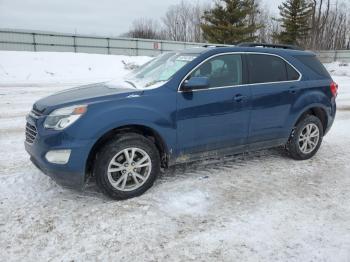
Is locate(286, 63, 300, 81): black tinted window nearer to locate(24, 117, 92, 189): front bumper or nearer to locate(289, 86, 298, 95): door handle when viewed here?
locate(289, 86, 298, 95): door handle

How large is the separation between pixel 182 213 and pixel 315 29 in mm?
51171

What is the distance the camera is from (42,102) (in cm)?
409

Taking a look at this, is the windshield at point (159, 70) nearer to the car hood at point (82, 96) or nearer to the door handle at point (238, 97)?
the car hood at point (82, 96)

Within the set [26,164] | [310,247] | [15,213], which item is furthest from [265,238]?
[26,164]

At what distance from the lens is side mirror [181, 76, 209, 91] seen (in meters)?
4.07

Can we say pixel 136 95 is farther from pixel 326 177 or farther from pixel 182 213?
pixel 326 177

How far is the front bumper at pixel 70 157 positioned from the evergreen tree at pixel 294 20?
43365mm

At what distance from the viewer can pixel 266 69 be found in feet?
16.0

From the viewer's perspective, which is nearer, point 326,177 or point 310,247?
point 310,247

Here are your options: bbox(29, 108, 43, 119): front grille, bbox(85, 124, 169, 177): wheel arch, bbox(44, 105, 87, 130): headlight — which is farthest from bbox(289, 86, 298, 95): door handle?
bbox(29, 108, 43, 119): front grille

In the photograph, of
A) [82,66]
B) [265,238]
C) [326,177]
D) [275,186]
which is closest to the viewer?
[265,238]

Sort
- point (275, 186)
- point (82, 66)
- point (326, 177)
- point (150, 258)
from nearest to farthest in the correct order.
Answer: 1. point (150, 258)
2. point (275, 186)
3. point (326, 177)
4. point (82, 66)

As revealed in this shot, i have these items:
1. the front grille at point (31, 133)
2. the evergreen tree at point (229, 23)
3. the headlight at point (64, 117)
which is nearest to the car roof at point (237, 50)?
the headlight at point (64, 117)

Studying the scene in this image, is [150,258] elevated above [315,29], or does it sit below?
below
